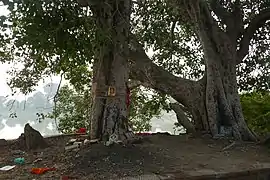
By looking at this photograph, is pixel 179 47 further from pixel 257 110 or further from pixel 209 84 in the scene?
pixel 257 110

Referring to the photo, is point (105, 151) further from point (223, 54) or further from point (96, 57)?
point (223, 54)

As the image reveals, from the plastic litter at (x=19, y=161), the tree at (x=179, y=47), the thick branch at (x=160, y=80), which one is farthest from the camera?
the thick branch at (x=160, y=80)

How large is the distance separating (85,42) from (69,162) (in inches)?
52.6

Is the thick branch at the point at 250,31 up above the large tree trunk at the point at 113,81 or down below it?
above

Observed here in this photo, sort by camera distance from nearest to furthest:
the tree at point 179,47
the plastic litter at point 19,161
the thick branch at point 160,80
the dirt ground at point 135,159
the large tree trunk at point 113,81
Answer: the dirt ground at point 135,159, the tree at point 179,47, the plastic litter at point 19,161, the large tree trunk at point 113,81, the thick branch at point 160,80

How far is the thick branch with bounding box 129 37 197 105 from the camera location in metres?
5.59


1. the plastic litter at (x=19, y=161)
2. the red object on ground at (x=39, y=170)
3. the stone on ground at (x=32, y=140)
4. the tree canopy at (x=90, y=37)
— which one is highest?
the tree canopy at (x=90, y=37)

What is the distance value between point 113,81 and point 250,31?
310cm

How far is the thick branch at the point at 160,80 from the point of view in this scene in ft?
18.3

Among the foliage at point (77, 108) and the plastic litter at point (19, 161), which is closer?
the plastic litter at point (19, 161)

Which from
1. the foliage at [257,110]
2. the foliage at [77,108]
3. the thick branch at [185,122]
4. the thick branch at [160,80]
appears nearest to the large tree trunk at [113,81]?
the thick branch at [160,80]

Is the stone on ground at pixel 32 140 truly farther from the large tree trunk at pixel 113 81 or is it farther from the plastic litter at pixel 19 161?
the large tree trunk at pixel 113 81

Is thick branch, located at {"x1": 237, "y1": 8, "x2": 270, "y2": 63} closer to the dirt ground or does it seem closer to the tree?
the tree

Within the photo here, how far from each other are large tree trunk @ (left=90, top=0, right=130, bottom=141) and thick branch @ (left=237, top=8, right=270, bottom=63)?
2668 millimetres
